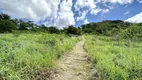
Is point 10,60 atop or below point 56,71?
atop

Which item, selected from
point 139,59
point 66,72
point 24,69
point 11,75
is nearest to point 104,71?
point 139,59

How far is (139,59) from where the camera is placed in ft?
10.0

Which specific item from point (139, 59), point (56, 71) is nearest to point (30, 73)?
point (56, 71)

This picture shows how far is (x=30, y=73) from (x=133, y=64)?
221cm

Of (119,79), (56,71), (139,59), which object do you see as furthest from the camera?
(56,71)

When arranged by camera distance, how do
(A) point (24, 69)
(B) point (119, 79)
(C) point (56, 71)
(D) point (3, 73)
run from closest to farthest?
(D) point (3, 73) < (B) point (119, 79) < (A) point (24, 69) < (C) point (56, 71)

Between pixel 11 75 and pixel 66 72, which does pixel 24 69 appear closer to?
pixel 11 75

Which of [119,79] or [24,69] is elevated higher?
[24,69]

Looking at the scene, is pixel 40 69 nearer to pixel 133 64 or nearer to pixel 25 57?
pixel 25 57

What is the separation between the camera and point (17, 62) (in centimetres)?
280

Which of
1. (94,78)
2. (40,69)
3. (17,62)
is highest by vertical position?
(17,62)

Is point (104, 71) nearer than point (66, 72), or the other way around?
point (104, 71)

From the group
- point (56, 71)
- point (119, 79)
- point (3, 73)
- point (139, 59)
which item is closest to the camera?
point (3, 73)

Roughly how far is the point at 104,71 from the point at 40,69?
1.50 metres
